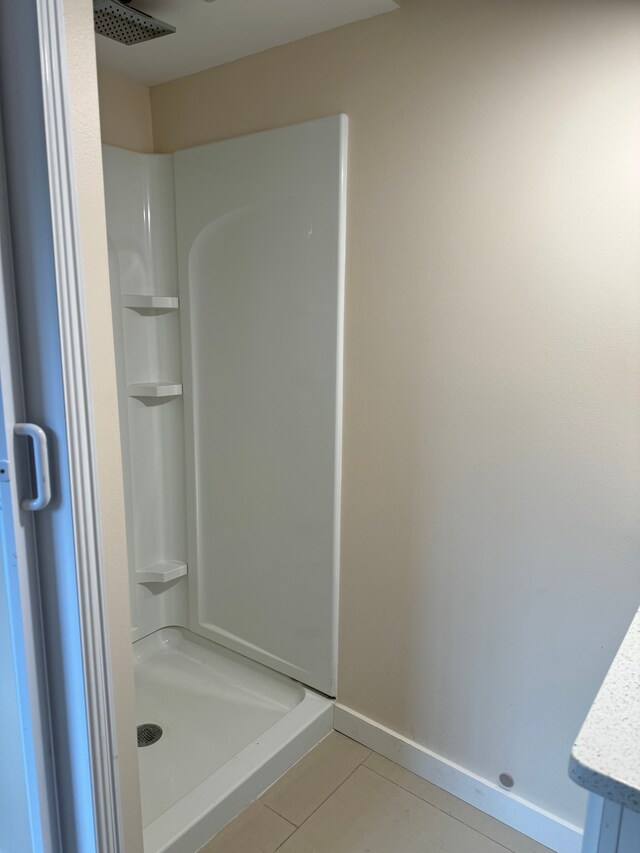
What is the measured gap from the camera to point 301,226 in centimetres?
186

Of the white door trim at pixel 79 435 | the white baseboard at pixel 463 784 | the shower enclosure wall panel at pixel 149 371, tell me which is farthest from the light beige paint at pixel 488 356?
the white door trim at pixel 79 435

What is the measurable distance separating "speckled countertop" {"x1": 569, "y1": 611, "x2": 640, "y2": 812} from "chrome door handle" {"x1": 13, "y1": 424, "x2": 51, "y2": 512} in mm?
891

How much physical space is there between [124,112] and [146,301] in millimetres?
673

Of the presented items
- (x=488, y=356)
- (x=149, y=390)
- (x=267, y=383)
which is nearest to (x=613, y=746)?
(x=488, y=356)

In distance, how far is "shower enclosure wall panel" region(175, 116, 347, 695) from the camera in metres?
1.85

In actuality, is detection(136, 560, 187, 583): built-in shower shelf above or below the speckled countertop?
below

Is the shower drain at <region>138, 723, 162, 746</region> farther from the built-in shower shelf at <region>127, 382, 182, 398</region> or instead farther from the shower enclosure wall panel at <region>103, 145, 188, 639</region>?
the built-in shower shelf at <region>127, 382, 182, 398</region>

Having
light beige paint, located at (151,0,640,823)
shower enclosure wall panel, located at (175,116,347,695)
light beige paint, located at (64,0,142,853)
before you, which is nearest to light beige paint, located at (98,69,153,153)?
shower enclosure wall panel, located at (175,116,347,695)

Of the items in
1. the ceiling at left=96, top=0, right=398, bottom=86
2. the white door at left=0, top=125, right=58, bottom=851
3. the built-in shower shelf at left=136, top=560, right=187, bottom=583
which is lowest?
the built-in shower shelf at left=136, top=560, right=187, bottom=583

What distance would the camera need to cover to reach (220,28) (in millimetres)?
1720

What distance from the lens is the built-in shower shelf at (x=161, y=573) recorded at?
2377 mm

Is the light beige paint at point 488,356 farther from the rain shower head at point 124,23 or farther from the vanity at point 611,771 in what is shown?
the vanity at point 611,771

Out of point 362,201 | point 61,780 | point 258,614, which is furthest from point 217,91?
point 61,780

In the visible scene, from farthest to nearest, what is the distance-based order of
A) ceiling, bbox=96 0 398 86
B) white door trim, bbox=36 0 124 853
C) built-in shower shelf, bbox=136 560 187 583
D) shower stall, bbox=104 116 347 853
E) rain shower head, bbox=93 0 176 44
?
built-in shower shelf, bbox=136 560 187 583 < shower stall, bbox=104 116 347 853 < ceiling, bbox=96 0 398 86 < rain shower head, bbox=93 0 176 44 < white door trim, bbox=36 0 124 853
